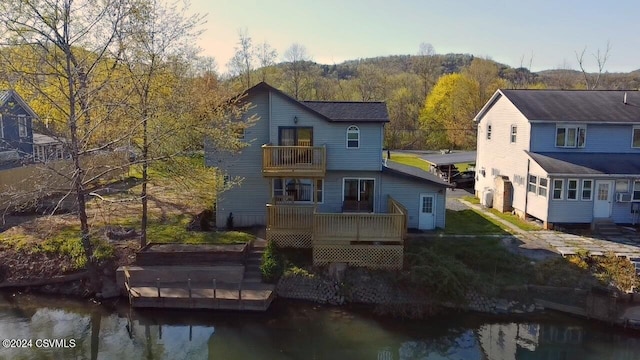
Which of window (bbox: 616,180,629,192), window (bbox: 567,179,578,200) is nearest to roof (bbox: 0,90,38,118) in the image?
window (bbox: 567,179,578,200)

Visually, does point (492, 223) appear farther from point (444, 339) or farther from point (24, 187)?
point (24, 187)

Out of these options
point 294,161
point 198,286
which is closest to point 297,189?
point 294,161

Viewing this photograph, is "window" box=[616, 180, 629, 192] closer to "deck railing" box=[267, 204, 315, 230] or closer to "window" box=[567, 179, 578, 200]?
"window" box=[567, 179, 578, 200]

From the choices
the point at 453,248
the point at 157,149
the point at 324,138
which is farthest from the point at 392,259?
the point at 157,149

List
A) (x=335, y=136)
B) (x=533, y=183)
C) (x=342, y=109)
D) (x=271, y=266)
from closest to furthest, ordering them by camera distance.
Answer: (x=271, y=266) < (x=335, y=136) < (x=342, y=109) < (x=533, y=183)

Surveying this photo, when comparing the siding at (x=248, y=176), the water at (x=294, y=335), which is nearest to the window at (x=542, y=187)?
the water at (x=294, y=335)

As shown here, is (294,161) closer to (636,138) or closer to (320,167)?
(320,167)
